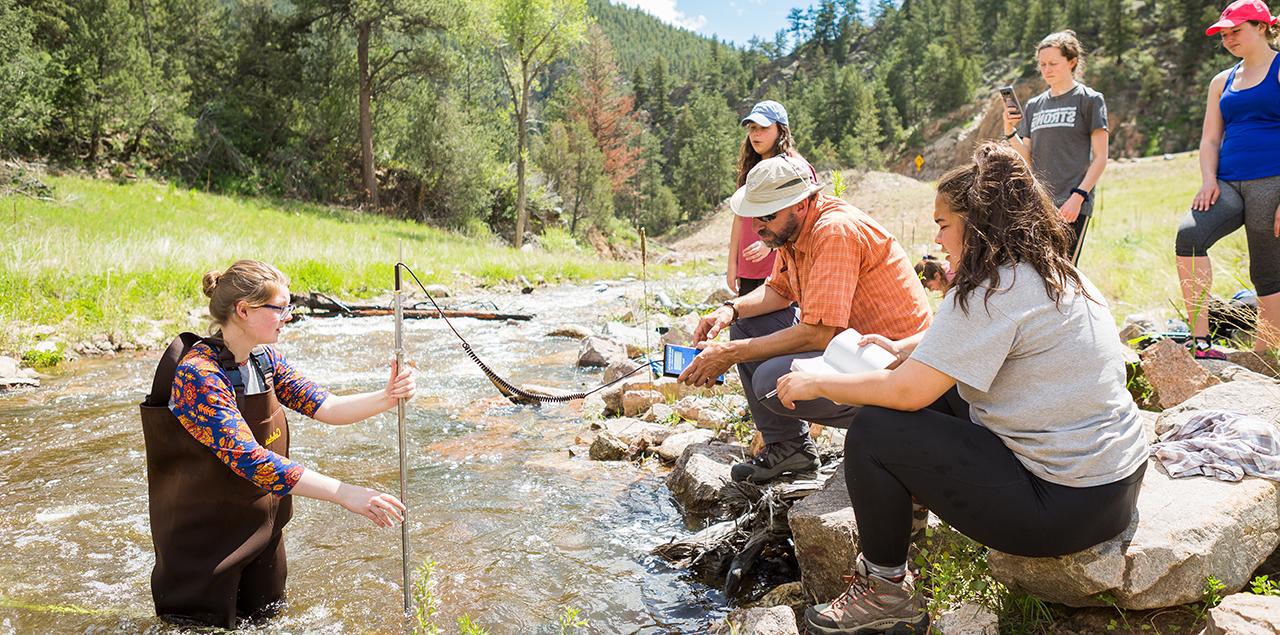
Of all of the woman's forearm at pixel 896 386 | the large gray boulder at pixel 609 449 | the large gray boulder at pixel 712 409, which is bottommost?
the large gray boulder at pixel 609 449

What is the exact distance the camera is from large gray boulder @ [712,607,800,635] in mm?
2391

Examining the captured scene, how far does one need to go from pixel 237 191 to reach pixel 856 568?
91.9 feet

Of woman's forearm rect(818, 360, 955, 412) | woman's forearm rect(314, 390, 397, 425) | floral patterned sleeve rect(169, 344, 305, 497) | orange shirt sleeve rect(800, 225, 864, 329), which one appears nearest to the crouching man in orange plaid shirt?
orange shirt sleeve rect(800, 225, 864, 329)

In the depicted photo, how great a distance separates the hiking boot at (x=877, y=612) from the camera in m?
2.41

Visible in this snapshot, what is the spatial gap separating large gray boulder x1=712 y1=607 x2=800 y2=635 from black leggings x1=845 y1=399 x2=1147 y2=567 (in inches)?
13.0

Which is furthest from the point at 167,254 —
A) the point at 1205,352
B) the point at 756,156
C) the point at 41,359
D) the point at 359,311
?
the point at 1205,352

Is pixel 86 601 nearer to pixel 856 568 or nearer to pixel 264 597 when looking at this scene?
pixel 264 597

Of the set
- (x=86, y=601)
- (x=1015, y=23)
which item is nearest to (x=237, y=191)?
(x=86, y=601)

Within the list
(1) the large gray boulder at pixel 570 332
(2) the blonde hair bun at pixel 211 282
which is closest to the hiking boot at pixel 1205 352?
(2) the blonde hair bun at pixel 211 282

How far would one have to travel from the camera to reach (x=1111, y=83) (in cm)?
6494

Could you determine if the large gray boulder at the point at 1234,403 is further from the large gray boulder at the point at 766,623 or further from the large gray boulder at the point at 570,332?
the large gray boulder at the point at 570,332

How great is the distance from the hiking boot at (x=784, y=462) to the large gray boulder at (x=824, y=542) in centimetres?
59

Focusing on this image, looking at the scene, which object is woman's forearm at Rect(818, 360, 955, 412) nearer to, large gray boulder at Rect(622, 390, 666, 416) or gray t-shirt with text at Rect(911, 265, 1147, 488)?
gray t-shirt with text at Rect(911, 265, 1147, 488)

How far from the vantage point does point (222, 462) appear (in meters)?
2.69
